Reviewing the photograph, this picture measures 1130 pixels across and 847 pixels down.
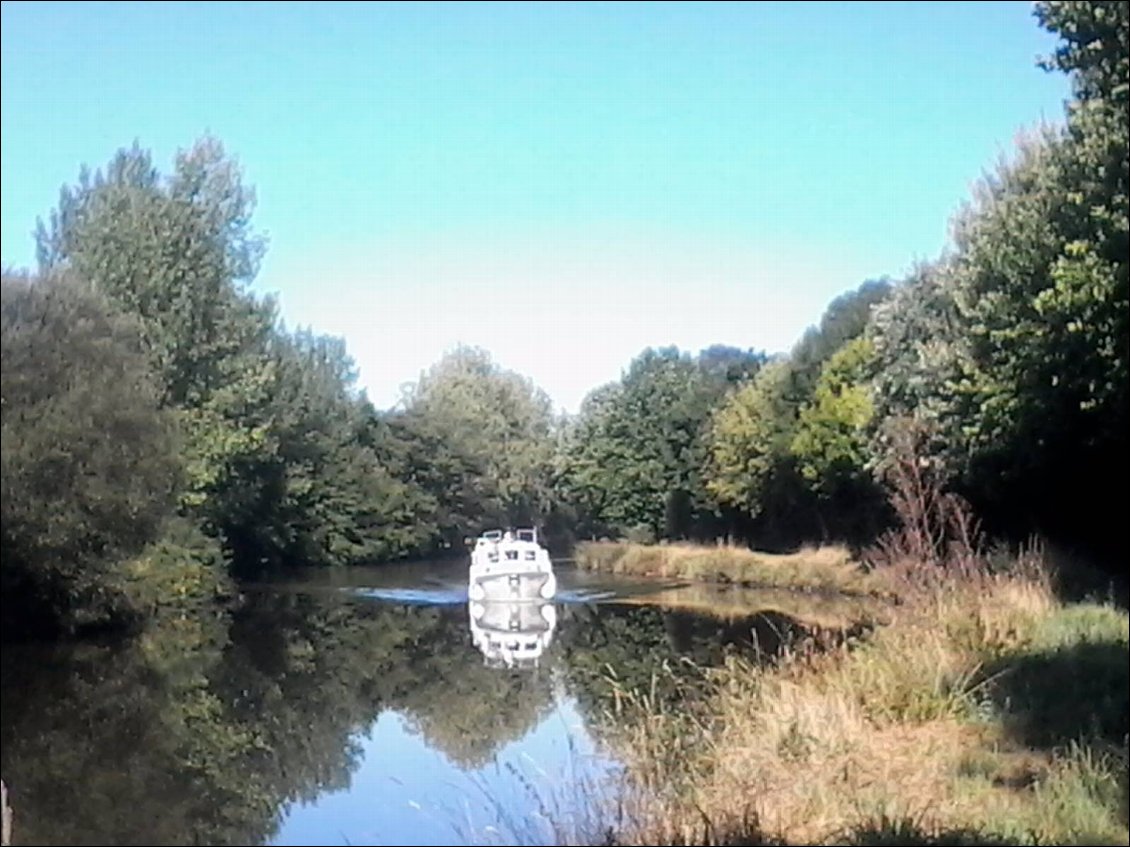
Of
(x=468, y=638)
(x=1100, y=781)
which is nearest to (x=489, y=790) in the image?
(x=1100, y=781)

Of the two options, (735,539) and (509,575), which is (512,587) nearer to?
(509,575)

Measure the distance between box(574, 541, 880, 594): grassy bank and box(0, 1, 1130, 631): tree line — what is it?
2148 mm

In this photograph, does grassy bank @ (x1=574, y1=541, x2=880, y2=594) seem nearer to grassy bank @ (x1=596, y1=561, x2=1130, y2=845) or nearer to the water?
the water

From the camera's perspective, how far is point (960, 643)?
15.5 m

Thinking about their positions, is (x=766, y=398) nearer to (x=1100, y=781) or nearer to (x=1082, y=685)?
(x=1082, y=685)

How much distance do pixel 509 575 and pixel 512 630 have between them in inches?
277

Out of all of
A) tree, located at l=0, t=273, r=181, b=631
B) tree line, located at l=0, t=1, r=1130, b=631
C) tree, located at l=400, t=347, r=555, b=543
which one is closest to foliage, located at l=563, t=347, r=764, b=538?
tree line, located at l=0, t=1, r=1130, b=631

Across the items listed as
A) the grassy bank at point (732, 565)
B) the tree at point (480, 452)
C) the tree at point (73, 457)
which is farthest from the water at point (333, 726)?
the tree at point (480, 452)

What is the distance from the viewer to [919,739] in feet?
40.1

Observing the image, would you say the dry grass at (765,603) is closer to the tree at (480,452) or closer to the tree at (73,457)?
the tree at (73,457)

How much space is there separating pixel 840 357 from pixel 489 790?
3946 centimetres

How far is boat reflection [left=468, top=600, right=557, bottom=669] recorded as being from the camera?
25.5m

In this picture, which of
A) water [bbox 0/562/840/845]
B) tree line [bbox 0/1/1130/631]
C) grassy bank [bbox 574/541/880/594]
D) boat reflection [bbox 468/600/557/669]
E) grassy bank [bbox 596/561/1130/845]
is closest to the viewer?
grassy bank [bbox 596/561/1130/845]

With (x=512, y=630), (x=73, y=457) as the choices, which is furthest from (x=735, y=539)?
(x=73, y=457)
